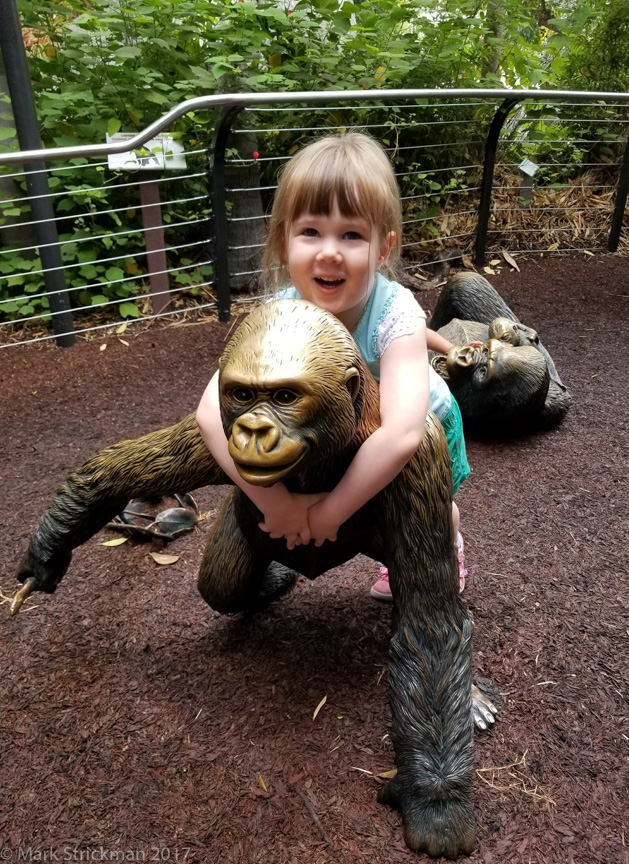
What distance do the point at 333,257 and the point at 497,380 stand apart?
81.1 inches

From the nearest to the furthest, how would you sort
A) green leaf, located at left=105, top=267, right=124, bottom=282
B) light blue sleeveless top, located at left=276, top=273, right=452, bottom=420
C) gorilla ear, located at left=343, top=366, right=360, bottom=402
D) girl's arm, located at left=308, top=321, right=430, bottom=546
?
gorilla ear, located at left=343, top=366, right=360, bottom=402, girl's arm, located at left=308, top=321, right=430, bottom=546, light blue sleeveless top, located at left=276, top=273, right=452, bottom=420, green leaf, located at left=105, top=267, right=124, bottom=282

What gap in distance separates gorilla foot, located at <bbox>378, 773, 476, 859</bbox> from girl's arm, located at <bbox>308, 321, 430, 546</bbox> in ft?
2.08

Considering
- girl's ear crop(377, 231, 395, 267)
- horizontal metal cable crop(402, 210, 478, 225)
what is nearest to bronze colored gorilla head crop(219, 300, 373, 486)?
girl's ear crop(377, 231, 395, 267)

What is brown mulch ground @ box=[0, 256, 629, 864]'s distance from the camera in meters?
1.66

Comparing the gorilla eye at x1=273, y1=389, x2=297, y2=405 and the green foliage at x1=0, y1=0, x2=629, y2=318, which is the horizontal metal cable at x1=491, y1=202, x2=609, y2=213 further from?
the gorilla eye at x1=273, y1=389, x2=297, y2=405

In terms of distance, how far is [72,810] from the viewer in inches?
67.5

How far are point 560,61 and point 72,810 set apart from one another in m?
7.85

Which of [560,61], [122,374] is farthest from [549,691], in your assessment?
[560,61]

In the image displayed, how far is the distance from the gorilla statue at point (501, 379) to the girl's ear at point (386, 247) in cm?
171

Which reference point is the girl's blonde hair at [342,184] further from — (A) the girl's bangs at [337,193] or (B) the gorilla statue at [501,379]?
(B) the gorilla statue at [501,379]

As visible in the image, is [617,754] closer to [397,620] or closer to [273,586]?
[397,620]

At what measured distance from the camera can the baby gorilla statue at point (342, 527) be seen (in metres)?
1.30

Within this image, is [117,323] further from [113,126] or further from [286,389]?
[286,389]

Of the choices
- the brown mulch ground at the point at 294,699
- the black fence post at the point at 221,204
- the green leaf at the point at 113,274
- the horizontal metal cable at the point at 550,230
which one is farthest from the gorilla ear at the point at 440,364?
the horizontal metal cable at the point at 550,230
